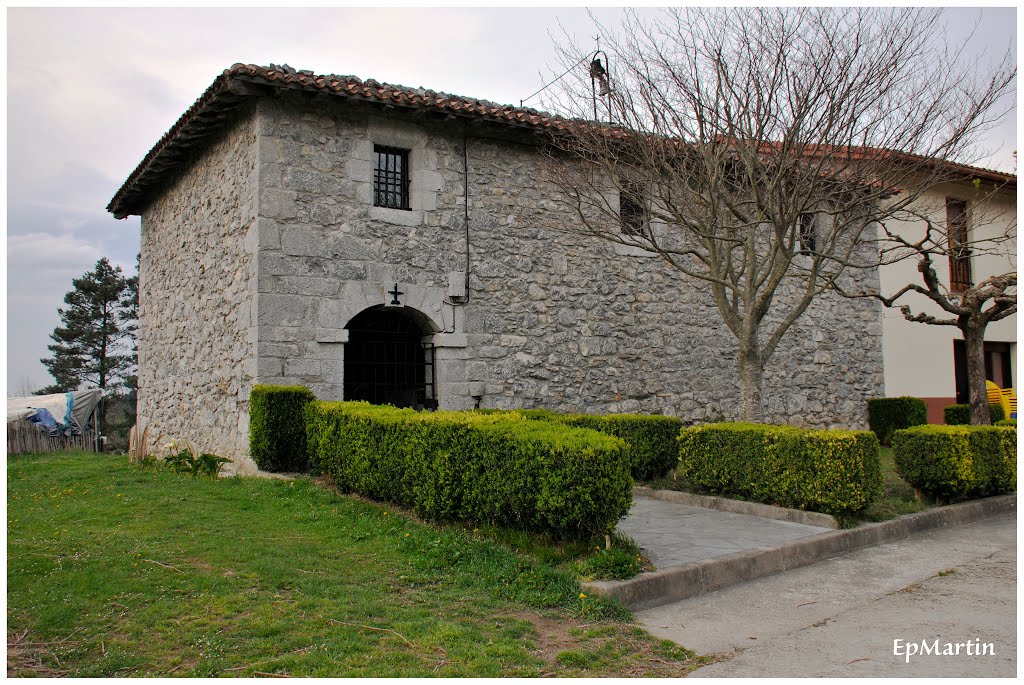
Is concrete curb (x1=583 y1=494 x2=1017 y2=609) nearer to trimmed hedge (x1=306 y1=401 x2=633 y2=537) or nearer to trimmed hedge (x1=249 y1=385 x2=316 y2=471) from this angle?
trimmed hedge (x1=306 y1=401 x2=633 y2=537)

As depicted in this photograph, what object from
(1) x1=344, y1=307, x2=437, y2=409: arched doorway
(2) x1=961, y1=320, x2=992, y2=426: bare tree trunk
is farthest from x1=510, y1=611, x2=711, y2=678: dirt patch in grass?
(2) x1=961, y1=320, x2=992, y2=426: bare tree trunk

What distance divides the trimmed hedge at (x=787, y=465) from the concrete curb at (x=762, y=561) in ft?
1.11

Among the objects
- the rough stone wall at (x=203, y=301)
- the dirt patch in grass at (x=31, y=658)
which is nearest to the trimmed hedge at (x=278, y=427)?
the rough stone wall at (x=203, y=301)

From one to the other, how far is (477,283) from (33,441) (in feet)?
41.1

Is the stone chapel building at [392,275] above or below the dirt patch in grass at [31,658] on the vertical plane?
above

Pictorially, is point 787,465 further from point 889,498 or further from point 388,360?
point 388,360

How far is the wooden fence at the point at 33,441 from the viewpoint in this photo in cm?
1612

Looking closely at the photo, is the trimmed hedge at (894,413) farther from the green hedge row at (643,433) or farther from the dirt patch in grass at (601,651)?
the dirt patch in grass at (601,651)

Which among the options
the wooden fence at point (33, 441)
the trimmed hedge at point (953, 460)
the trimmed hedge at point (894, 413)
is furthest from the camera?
the wooden fence at point (33, 441)

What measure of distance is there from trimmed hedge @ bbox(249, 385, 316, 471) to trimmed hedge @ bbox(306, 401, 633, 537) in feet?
4.39

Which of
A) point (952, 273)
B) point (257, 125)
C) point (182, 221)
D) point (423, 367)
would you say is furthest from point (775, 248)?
point (952, 273)

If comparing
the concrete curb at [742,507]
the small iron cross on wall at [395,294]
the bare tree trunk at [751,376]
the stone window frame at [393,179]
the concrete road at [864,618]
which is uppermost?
the stone window frame at [393,179]

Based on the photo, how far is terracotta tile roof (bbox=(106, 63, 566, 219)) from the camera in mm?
8633

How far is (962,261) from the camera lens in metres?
16.2
